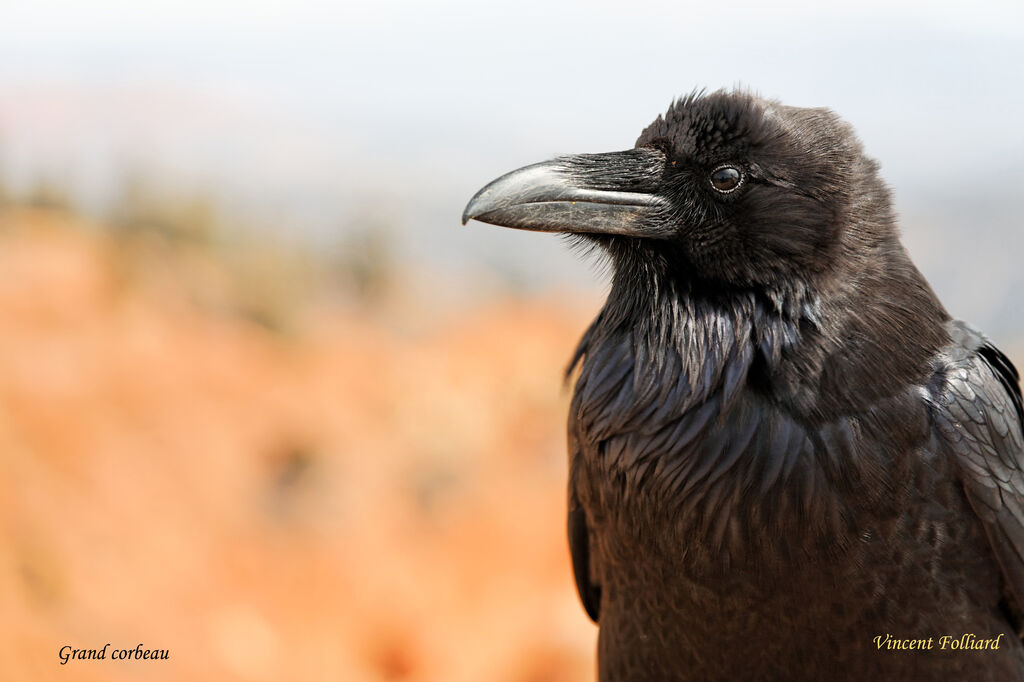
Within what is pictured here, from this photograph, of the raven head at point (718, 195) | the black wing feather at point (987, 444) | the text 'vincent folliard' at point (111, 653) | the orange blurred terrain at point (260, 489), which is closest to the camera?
the raven head at point (718, 195)

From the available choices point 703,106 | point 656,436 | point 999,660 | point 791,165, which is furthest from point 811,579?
point 703,106

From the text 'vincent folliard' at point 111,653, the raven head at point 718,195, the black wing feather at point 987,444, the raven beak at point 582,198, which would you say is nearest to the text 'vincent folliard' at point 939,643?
the black wing feather at point 987,444

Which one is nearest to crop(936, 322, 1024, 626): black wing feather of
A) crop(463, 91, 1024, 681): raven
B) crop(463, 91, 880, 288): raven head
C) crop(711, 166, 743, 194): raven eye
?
crop(463, 91, 1024, 681): raven

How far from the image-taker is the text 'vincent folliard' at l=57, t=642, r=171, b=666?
4824 millimetres

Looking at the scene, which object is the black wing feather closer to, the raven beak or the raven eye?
the raven eye

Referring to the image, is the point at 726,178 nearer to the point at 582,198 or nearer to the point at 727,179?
the point at 727,179

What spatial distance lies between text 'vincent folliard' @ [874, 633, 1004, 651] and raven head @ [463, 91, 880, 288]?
96 cm

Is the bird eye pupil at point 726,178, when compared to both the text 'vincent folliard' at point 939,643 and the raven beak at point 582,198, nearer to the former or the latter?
the raven beak at point 582,198

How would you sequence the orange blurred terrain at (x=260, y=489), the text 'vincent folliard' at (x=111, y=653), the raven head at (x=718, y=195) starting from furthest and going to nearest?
the orange blurred terrain at (x=260, y=489), the text 'vincent folliard' at (x=111, y=653), the raven head at (x=718, y=195)

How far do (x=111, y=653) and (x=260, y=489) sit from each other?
1711 millimetres

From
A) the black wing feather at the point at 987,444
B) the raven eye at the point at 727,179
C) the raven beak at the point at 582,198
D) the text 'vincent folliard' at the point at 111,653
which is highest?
the raven eye at the point at 727,179

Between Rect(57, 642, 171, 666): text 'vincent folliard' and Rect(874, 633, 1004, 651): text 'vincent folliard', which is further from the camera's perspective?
Rect(57, 642, 171, 666): text 'vincent folliard'

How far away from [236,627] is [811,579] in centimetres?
443

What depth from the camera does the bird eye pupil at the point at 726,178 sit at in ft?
7.15
